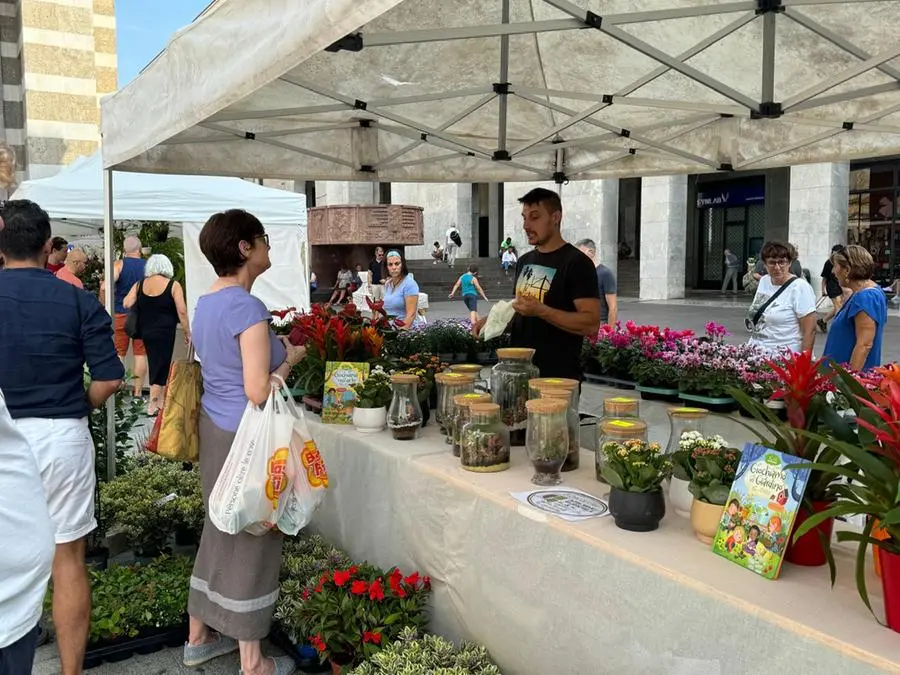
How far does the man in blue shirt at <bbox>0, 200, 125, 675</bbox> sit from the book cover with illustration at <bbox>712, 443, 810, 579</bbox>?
2.12 metres

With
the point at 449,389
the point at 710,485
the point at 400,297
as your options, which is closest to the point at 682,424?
the point at 710,485

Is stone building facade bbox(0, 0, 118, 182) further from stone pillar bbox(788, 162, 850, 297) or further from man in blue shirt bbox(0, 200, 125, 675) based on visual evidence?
stone pillar bbox(788, 162, 850, 297)

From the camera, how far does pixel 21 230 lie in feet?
8.21

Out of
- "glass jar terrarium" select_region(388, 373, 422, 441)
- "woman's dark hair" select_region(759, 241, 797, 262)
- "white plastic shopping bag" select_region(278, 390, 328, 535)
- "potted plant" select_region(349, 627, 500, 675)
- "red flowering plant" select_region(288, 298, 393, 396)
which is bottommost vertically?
"potted plant" select_region(349, 627, 500, 675)

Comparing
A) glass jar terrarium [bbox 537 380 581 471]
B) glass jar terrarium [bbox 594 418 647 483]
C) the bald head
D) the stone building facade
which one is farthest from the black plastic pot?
the stone building facade

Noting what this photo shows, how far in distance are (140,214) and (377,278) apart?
13.7 meters

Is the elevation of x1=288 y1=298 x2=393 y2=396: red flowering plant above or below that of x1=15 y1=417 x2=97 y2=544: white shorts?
above

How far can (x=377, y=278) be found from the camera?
2138 cm

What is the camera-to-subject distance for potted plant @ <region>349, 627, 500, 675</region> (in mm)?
2113

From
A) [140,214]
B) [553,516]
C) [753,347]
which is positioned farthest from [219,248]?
[140,214]

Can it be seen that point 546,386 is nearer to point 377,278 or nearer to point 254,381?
point 254,381

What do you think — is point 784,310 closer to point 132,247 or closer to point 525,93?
point 525,93

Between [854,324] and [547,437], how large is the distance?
2.71 metres

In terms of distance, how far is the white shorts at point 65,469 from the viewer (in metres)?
2.47
